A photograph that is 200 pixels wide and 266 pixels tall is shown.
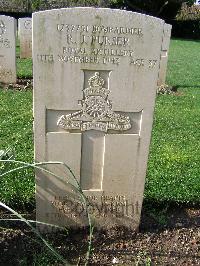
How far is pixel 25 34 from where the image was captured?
1148cm

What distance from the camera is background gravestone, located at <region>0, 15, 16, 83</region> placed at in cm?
815

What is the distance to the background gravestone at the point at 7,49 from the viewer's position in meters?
8.15

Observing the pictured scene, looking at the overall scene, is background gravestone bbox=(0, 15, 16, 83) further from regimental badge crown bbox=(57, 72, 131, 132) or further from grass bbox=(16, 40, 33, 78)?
regimental badge crown bbox=(57, 72, 131, 132)

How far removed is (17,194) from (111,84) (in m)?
1.36

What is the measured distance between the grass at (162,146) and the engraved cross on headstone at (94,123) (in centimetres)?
46

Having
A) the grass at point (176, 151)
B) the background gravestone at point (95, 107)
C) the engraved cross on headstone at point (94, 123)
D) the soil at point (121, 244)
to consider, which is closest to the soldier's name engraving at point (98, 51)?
the background gravestone at point (95, 107)

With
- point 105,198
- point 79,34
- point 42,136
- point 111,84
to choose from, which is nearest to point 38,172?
point 42,136

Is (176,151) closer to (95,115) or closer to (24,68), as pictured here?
(95,115)

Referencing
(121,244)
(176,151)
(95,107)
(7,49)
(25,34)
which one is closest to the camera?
(95,107)

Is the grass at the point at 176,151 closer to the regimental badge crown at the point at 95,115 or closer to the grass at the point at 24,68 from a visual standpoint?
the regimental badge crown at the point at 95,115

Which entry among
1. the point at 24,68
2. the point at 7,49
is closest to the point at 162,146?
the point at 7,49

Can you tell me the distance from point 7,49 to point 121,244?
6298 millimetres

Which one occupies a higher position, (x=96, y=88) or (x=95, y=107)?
(x=96, y=88)

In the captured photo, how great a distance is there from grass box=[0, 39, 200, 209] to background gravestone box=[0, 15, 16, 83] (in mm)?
852
